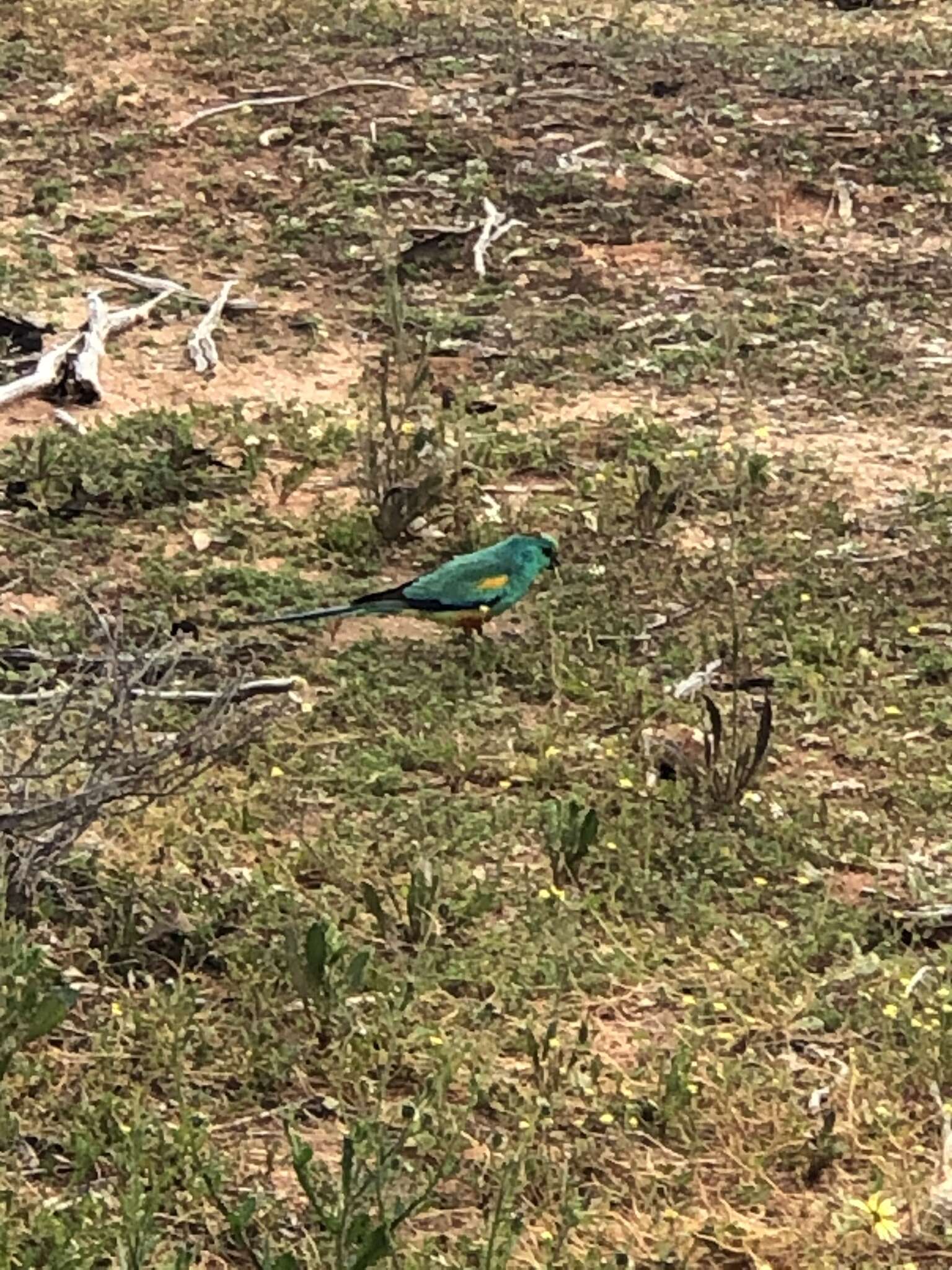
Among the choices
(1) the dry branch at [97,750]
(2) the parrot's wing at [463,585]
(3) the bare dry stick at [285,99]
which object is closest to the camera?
(1) the dry branch at [97,750]

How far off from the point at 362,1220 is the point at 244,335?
15.5ft

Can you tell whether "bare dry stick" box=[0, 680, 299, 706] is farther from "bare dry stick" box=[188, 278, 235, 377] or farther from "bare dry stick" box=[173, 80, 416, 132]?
"bare dry stick" box=[173, 80, 416, 132]

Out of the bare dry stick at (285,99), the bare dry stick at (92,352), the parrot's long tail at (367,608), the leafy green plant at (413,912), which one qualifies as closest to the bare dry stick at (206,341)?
the bare dry stick at (92,352)

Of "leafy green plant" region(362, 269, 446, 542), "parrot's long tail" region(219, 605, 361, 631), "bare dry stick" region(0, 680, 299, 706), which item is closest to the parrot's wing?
"parrot's long tail" region(219, 605, 361, 631)

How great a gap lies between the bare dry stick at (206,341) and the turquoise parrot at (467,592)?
6.50 ft

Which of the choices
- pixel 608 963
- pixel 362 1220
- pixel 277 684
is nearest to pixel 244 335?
pixel 277 684

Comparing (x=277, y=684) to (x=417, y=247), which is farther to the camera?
(x=417, y=247)

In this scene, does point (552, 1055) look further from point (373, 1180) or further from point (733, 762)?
point (733, 762)

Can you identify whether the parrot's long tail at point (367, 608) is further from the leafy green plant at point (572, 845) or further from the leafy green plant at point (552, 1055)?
the leafy green plant at point (552, 1055)

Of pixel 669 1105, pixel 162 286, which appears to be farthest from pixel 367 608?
pixel 162 286

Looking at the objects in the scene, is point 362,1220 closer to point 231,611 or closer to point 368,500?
point 231,611

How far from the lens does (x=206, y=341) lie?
6777 mm

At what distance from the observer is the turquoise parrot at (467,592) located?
4.64 m

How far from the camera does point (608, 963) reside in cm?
360
